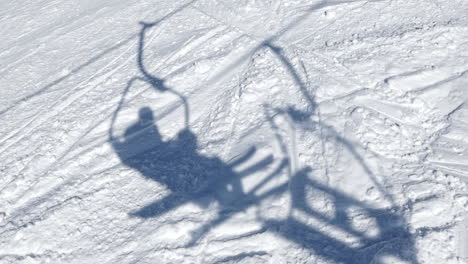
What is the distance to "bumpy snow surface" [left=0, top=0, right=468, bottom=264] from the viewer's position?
3563 mm

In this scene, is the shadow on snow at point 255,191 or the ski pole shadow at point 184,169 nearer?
the shadow on snow at point 255,191

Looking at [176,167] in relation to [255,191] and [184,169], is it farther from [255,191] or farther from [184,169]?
[255,191]

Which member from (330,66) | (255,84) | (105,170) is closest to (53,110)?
(105,170)

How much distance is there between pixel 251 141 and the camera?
441cm

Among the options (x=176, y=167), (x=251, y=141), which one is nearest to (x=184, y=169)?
(x=176, y=167)

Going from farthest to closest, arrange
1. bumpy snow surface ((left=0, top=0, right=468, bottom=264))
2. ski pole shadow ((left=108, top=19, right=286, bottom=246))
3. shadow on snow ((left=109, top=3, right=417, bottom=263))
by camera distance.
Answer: ski pole shadow ((left=108, top=19, right=286, bottom=246)), bumpy snow surface ((left=0, top=0, right=468, bottom=264)), shadow on snow ((left=109, top=3, right=417, bottom=263))

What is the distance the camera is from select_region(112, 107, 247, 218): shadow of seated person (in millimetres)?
4035

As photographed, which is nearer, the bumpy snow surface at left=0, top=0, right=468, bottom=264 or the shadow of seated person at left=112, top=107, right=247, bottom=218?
the bumpy snow surface at left=0, top=0, right=468, bottom=264

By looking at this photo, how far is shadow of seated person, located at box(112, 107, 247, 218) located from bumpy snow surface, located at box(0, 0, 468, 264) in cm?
2

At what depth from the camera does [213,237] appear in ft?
12.1

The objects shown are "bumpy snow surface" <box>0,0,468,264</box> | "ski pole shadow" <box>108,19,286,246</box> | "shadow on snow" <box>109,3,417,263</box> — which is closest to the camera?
"shadow on snow" <box>109,3,417,263</box>

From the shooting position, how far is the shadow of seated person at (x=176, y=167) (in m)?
4.04

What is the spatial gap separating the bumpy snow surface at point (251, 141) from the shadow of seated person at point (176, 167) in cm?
2

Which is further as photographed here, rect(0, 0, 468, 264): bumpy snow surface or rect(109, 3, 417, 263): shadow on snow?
rect(0, 0, 468, 264): bumpy snow surface
